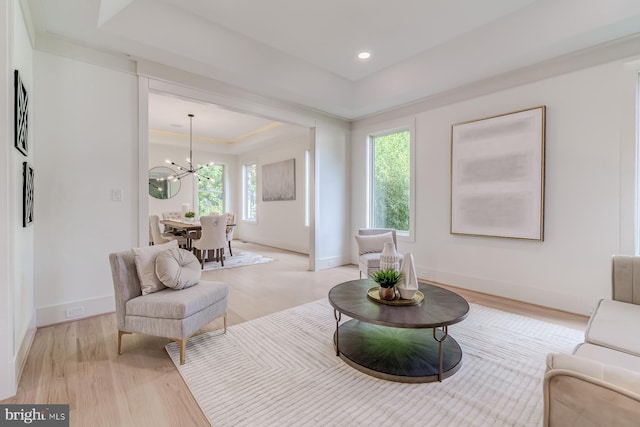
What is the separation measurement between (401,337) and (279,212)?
5.47 metres

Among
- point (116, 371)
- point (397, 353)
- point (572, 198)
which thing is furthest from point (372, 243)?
point (116, 371)

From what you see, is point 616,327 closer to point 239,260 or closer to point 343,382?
point 343,382

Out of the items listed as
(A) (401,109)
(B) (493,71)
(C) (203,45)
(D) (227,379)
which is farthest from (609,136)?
(C) (203,45)

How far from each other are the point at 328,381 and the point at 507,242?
287 cm

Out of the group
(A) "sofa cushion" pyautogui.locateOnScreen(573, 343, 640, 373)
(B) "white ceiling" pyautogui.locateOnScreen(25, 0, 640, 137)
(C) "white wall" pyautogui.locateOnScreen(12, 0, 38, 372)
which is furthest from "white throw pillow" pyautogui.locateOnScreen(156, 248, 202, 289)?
(A) "sofa cushion" pyautogui.locateOnScreen(573, 343, 640, 373)

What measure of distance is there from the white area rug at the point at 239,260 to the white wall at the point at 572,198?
3.63m

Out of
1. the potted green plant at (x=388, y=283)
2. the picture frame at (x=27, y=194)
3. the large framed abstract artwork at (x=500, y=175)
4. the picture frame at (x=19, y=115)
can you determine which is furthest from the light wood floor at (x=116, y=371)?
the picture frame at (x=19, y=115)

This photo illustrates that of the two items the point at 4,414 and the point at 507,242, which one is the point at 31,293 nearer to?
the point at 4,414

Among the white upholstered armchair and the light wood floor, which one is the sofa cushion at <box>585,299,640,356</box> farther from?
the white upholstered armchair

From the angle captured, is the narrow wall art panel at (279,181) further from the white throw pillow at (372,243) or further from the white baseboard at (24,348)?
the white baseboard at (24,348)

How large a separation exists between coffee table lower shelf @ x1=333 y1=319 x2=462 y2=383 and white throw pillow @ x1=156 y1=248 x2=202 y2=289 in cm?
131

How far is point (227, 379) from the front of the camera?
1.92 m

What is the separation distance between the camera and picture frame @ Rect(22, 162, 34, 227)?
222cm

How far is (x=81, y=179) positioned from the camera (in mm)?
2891
